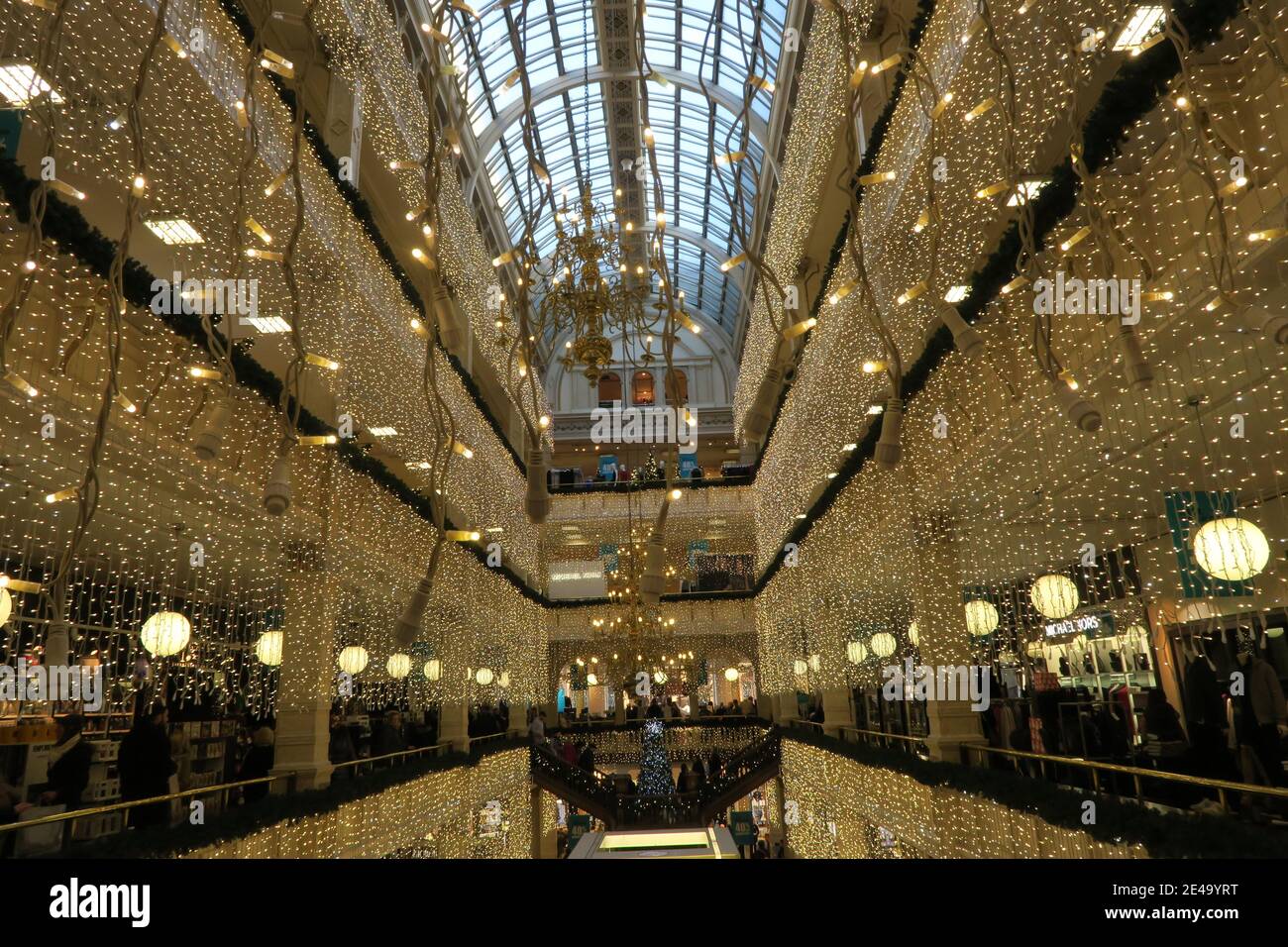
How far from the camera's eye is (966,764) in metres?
7.22

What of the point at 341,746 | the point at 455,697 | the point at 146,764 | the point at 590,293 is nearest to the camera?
the point at 590,293

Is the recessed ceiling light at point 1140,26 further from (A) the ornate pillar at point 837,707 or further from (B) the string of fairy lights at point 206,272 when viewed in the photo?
(A) the ornate pillar at point 837,707

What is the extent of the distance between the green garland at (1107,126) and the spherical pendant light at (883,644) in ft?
21.7

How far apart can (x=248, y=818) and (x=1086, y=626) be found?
35.8 ft

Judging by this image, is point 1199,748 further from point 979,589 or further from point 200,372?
point 200,372

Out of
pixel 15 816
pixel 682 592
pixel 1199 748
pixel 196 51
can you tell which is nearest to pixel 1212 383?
pixel 1199 748

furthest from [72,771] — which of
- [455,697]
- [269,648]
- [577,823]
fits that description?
[577,823]

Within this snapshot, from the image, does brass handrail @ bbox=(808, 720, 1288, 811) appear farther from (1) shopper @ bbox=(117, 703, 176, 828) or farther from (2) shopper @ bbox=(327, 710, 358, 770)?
(2) shopper @ bbox=(327, 710, 358, 770)

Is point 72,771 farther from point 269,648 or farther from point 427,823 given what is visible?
point 427,823

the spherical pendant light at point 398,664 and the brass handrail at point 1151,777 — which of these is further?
the spherical pendant light at point 398,664

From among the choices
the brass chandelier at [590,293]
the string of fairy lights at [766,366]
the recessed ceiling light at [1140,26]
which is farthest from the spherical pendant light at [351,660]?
the recessed ceiling light at [1140,26]

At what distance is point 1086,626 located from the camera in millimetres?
11453

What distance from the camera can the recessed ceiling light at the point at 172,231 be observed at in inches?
238
